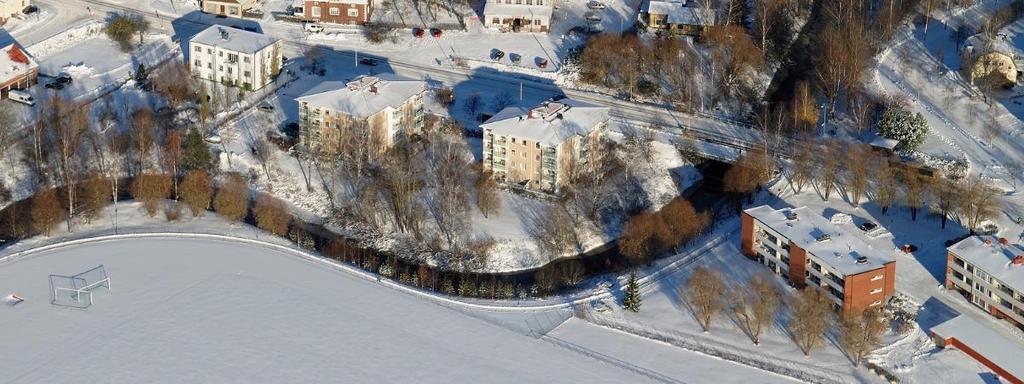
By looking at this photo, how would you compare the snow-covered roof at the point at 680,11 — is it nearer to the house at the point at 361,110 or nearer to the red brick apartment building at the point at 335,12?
the red brick apartment building at the point at 335,12

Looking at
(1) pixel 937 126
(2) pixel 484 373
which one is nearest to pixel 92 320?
(2) pixel 484 373

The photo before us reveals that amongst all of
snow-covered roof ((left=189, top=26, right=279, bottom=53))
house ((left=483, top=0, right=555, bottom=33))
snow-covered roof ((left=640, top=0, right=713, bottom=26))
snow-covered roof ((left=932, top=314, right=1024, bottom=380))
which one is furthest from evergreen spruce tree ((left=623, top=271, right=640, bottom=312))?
house ((left=483, top=0, right=555, bottom=33))

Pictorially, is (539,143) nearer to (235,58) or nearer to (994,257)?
(235,58)

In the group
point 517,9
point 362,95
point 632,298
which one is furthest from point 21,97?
point 632,298

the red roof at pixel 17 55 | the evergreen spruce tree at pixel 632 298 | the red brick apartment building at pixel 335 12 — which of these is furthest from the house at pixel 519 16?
the evergreen spruce tree at pixel 632 298

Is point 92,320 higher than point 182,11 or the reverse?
the reverse

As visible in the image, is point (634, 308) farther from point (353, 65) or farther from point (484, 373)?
point (353, 65)
